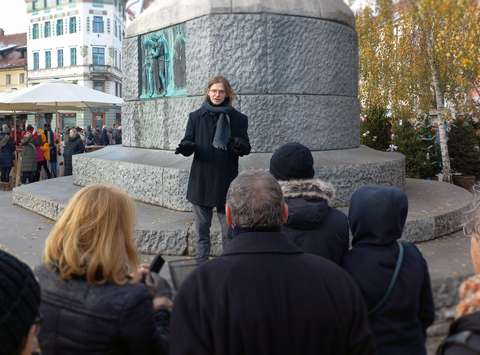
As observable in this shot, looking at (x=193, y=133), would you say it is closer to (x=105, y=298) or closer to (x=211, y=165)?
(x=211, y=165)

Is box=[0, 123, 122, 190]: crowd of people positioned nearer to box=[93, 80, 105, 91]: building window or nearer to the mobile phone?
the mobile phone

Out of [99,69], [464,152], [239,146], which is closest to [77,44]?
[99,69]

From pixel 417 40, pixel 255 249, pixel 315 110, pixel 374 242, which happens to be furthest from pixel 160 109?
pixel 417 40

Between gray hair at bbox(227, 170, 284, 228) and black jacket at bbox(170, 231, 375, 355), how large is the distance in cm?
13

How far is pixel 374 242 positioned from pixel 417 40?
561 inches

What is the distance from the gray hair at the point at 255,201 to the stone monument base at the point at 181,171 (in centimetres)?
413

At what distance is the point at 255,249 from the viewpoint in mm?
1991

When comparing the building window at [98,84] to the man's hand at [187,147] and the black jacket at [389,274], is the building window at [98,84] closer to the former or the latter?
the man's hand at [187,147]

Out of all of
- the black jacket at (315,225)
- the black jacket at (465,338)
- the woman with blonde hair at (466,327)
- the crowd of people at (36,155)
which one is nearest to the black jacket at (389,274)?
the black jacket at (315,225)

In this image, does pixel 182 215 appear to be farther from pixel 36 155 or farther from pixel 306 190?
pixel 36 155

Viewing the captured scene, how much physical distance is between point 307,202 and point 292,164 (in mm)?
269

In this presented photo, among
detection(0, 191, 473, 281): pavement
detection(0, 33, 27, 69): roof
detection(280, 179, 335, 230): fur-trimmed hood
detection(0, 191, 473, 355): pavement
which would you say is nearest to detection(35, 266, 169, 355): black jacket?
detection(280, 179, 335, 230): fur-trimmed hood

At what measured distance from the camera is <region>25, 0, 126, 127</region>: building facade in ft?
227

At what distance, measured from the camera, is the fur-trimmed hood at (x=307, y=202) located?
9.87 ft
